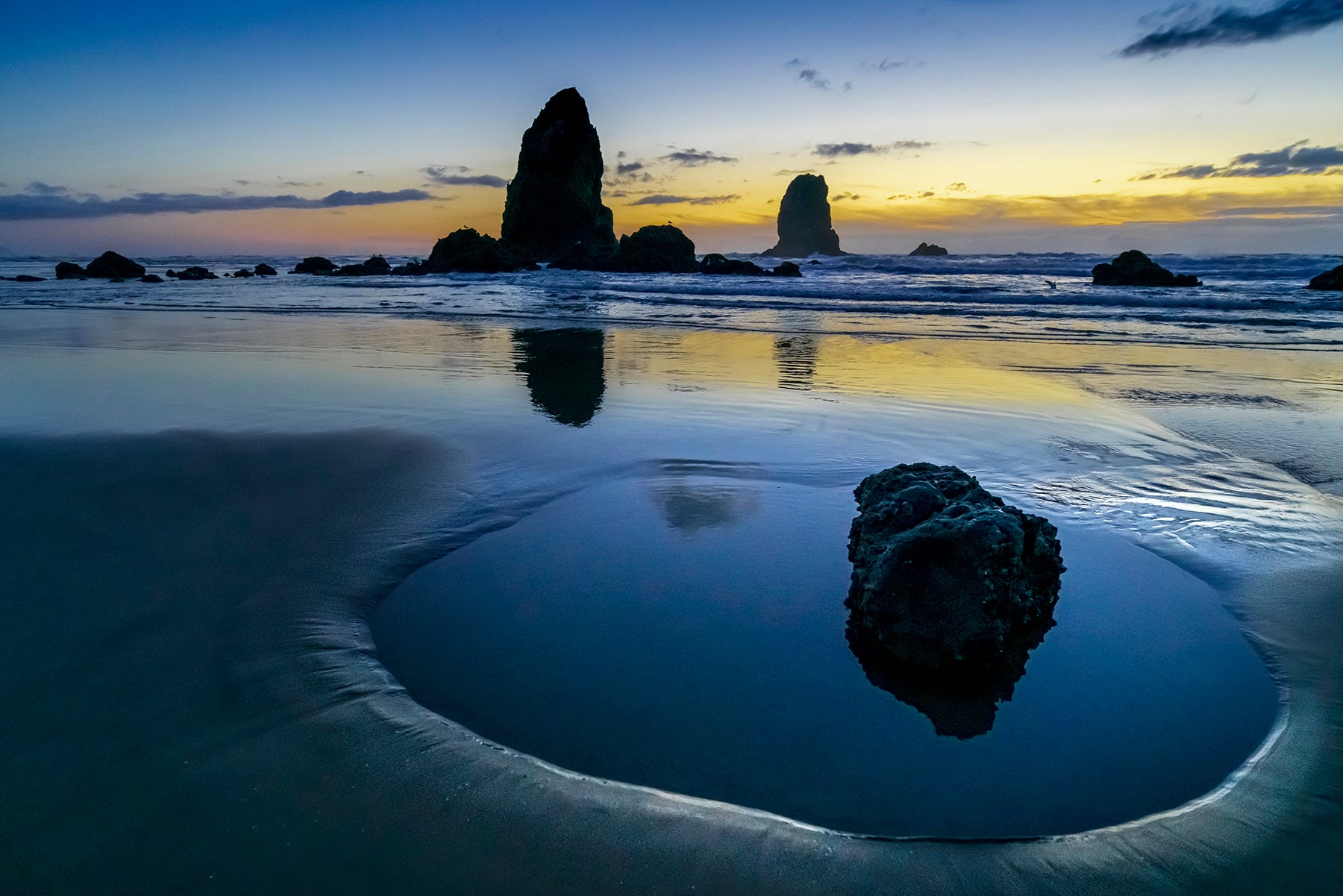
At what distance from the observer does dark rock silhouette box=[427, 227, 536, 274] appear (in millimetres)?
41906

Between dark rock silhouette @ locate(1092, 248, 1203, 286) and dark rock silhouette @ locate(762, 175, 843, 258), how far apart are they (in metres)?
86.8

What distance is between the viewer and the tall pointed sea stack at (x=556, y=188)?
198 ft

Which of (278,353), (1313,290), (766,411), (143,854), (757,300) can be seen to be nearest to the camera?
(143,854)

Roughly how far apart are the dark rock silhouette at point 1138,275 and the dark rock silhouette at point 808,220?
8679cm

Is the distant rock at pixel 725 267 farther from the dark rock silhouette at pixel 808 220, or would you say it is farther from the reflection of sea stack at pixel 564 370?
the dark rock silhouette at pixel 808 220

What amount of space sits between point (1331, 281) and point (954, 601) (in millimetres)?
28721

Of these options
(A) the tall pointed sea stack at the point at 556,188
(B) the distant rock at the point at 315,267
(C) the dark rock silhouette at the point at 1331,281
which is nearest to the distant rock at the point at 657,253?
(A) the tall pointed sea stack at the point at 556,188

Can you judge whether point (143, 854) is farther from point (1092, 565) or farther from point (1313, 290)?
point (1313, 290)

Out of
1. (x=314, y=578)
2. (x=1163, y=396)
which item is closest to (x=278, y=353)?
(x=314, y=578)

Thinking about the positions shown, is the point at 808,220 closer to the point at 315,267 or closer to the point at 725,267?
the point at 725,267

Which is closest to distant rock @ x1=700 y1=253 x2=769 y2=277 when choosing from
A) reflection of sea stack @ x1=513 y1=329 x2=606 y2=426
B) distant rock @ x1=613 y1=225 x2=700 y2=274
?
distant rock @ x1=613 y1=225 x2=700 y2=274

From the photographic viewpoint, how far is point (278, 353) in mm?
9406

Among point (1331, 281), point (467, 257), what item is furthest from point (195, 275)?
point (1331, 281)

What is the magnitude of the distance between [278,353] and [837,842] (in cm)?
967
